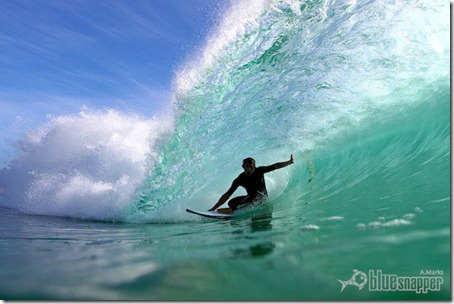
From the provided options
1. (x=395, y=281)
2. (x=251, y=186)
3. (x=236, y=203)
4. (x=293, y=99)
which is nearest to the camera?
(x=395, y=281)

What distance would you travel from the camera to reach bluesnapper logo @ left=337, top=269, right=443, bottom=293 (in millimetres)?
2273

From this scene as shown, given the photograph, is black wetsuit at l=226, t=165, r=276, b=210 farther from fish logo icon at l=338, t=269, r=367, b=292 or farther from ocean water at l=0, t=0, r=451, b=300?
fish logo icon at l=338, t=269, r=367, b=292

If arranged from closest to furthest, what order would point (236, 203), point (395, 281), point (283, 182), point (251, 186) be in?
point (395, 281) < point (236, 203) < point (251, 186) < point (283, 182)

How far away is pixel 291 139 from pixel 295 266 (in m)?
6.72

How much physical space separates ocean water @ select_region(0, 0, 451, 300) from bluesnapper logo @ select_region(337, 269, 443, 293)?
0.04 ft

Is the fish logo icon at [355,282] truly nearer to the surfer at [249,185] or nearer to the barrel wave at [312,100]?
the barrel wave at [312,100]

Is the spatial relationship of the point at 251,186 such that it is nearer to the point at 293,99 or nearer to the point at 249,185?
the point at 249,185

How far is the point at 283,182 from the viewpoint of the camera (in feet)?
30.3

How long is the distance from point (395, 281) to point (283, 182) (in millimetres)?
6910

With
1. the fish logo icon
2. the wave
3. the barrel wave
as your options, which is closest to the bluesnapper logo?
the fish logo icon

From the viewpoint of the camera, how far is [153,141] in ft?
25.2

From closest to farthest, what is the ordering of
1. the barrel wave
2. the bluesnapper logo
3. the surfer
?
the bluesnapper logo < the surfer < the barrel wave

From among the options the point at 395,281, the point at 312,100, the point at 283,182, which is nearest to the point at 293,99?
the point at 312,100

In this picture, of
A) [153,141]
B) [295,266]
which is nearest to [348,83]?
[153,141]
